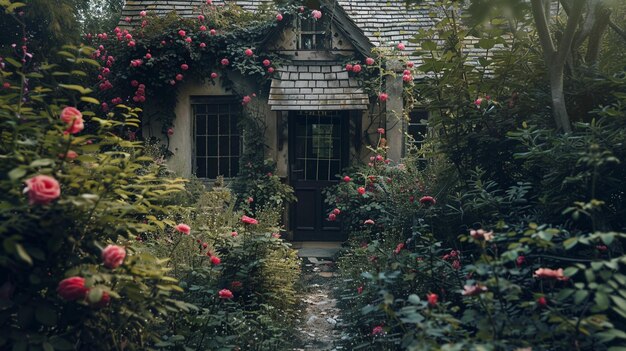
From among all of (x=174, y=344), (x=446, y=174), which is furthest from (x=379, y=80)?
(x=174, y=344)

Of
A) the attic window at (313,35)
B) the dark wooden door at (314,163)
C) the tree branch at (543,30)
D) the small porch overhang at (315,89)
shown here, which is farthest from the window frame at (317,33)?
the tree branch at (543,30)

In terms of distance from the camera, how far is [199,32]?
1033 centimetres

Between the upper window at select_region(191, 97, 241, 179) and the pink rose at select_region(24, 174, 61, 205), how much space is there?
28.6ft

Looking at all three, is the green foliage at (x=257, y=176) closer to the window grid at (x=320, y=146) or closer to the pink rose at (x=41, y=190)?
the window grid at (x=320, y=146)

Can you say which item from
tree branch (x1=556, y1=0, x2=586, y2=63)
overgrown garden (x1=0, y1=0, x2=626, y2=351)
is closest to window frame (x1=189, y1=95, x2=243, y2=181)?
overgrown garden (x1=0, y1=0, x2=626, y2=351)

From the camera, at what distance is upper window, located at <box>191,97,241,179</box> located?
10.9 meters

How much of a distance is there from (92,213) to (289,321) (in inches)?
124

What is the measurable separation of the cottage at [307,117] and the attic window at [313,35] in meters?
0.02

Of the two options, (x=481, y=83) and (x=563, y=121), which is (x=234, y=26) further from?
(x=563, y=121)

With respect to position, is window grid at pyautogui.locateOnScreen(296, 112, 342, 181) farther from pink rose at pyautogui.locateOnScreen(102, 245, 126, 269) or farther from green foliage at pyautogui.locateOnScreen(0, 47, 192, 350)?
pink rose at pyautogui.locateOnScreen(102, 245, 126, 269)

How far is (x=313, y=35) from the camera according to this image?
10.4 metres

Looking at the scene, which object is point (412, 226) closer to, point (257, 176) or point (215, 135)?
point (257, 176)

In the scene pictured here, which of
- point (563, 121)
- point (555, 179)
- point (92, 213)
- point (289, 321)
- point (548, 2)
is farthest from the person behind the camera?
point (289, 321)

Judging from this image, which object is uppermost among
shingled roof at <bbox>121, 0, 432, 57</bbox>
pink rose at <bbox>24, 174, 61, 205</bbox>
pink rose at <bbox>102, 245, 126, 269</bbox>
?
shingled roof at <bbox>121, 0, 432, 57</bbox>
